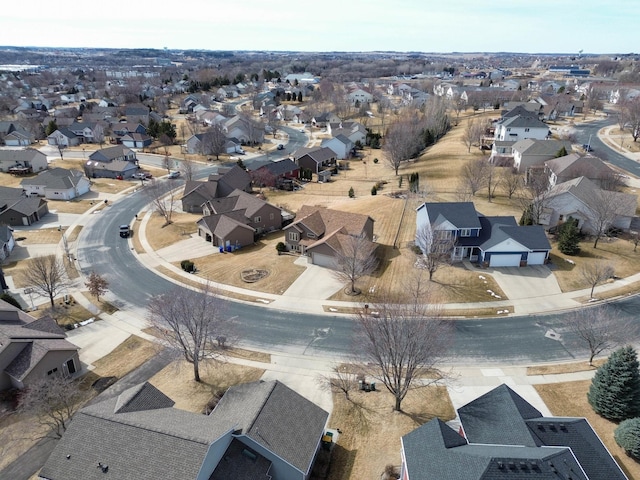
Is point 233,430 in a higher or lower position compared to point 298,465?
higher

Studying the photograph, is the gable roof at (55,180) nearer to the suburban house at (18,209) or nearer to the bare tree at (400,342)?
the suburban house at (18,209)

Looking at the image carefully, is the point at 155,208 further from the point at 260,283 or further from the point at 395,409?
the point at 395,409

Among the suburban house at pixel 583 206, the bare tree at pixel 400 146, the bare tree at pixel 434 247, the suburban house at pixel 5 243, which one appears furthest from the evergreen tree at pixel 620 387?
the suburban house at pixel 5 243

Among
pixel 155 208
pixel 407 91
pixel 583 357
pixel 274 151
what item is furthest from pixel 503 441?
pixel 407 91

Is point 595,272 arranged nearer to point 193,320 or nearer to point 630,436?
point 630,436

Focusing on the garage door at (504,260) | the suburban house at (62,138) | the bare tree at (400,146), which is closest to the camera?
the garage door at (504,260)

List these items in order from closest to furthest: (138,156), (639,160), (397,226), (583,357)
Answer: (583,357) < (397,226) < (639,160) < (138,156)
